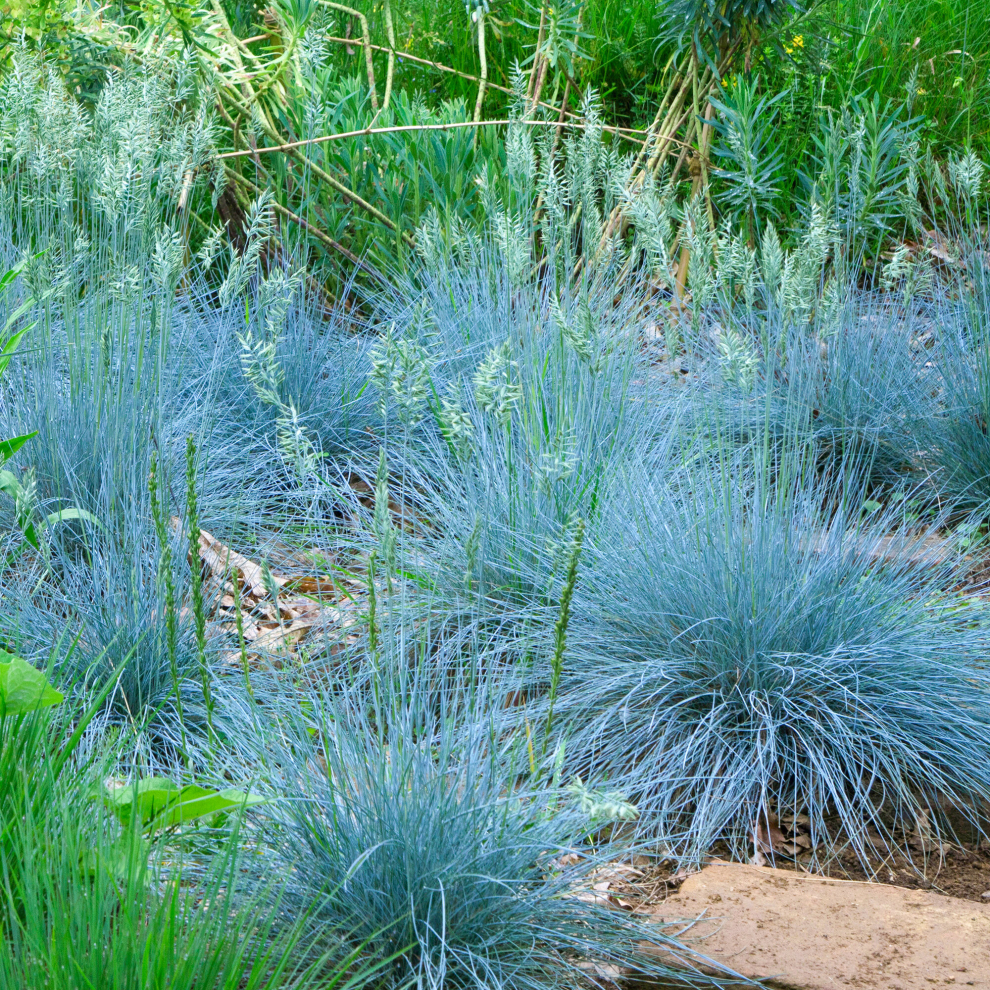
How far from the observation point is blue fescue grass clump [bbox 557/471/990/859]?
7.39 feet

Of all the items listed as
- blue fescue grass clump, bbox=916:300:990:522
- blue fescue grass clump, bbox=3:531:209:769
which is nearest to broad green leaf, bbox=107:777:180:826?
blue fescue grass clump, bbox=3:531:209:769

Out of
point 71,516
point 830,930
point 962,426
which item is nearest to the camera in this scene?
point 830,930

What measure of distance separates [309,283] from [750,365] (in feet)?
9.39

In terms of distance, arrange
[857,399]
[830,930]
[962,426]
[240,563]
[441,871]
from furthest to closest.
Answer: [857,399]
[962,426]
[240,563]
[830,930]
[441,871]

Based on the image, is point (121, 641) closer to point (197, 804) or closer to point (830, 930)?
point (197, 804)

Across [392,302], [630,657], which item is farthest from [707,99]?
[630,657]

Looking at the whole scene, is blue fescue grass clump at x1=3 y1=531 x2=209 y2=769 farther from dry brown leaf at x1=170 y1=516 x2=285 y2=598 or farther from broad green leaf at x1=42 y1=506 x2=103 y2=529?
dry brown leaf at x1=170 y1=516 x2=285 y2=598

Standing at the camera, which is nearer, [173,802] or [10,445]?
[173,802]

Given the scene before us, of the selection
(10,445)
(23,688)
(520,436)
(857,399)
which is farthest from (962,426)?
(23,688)

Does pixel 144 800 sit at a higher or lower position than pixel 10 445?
lower

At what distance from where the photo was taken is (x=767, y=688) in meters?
2.40

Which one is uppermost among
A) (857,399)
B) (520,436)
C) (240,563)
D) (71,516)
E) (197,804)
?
(857,399)

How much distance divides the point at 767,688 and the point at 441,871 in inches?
41.4

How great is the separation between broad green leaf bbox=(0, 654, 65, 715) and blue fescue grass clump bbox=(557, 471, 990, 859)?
1067 millimetres
